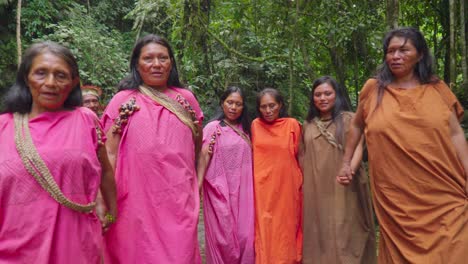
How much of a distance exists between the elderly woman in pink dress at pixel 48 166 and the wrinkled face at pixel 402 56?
7.13 ft

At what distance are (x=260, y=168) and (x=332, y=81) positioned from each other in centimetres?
115

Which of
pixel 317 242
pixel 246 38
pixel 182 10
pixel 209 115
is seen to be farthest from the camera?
pixel 209 115

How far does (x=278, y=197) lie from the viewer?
469 centimetres

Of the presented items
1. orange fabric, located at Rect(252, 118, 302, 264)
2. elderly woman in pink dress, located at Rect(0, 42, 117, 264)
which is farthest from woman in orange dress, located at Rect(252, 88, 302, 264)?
elderly woman in pink dress, located at Rect(0, 42, 117, 264)

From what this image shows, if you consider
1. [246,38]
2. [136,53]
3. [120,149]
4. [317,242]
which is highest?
[246,38]

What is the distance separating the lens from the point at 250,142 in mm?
4926

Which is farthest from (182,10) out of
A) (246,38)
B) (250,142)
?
(250,142)

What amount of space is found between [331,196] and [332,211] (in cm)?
14

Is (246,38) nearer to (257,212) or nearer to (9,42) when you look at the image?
(257,212)

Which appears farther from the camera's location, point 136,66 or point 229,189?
point 229,189

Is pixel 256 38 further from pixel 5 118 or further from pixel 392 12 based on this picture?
pixel 5 118

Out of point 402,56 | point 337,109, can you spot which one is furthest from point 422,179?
point 337,109

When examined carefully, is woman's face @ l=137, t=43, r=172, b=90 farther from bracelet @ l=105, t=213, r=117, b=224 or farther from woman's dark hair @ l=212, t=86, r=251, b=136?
woman's dark hair @ l=212, t=86, r=251, b=136

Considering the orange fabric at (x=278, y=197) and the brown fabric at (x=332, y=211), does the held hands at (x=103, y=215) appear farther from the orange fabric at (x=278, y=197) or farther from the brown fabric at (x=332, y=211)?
the brown fabric at (x=332, y=211)
